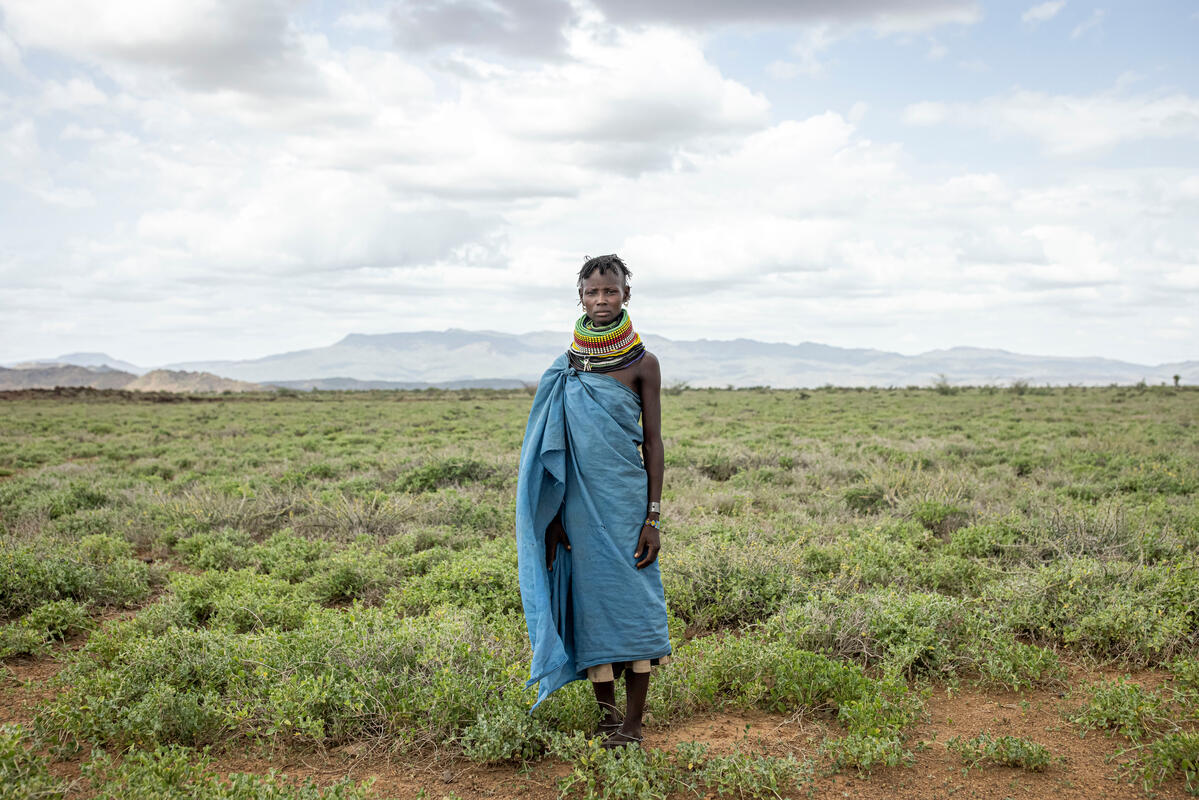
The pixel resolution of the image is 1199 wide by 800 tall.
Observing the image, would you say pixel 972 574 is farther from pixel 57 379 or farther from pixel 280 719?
pixel 57 379

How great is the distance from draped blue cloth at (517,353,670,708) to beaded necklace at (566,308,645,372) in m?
0.08

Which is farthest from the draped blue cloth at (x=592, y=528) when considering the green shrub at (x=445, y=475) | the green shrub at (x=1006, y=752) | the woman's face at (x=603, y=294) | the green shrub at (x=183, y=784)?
the green shrub at (x=445, y=475)

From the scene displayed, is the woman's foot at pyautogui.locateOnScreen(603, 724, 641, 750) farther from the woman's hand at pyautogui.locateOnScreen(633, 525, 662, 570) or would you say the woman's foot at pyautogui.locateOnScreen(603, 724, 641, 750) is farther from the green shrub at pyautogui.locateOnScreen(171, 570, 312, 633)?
the green shrub at pyautogui.locateOnScreen(171, 570, 312, 633)

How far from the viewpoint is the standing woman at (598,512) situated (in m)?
3.47

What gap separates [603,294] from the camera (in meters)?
3.56

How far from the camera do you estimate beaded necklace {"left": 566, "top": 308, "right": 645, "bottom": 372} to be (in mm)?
3547

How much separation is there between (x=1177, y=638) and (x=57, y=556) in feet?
28.9

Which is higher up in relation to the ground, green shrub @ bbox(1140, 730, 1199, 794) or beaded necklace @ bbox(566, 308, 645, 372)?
beaded necklace @ bbox(566, 308, 645, 372)

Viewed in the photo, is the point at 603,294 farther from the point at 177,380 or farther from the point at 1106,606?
the point at 177,380

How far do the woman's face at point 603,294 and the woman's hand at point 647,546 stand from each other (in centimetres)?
107

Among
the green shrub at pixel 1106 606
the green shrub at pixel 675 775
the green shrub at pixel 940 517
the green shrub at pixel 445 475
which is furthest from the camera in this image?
the green shrub at pixel 445 475

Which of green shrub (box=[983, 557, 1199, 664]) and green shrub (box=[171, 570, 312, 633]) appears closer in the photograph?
green shrub (box=[983, 557, 1199, 664])

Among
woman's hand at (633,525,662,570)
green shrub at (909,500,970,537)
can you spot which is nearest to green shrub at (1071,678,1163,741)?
woman's hand at (633,525,662,570)

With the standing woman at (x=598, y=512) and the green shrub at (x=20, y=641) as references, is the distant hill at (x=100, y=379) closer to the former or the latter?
the green shrub at (x=20, y=641)
